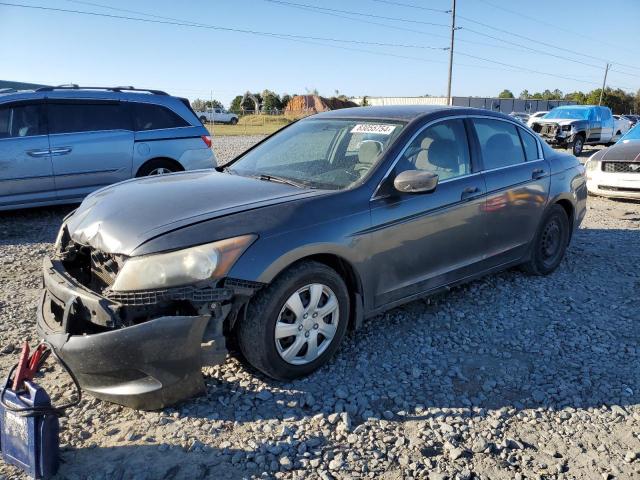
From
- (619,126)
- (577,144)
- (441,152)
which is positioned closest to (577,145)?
(577,144)

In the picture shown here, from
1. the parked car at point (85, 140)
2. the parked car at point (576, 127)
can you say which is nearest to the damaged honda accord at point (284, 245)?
the parked car at point (85, 140)

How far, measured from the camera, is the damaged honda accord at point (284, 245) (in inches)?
108

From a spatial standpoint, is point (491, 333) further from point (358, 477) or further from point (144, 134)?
point (144, 134)

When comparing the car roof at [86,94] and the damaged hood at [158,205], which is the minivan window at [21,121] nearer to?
the car roof at [86,94]

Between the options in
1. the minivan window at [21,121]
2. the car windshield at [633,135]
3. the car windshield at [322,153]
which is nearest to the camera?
the car windshield at [322,153]

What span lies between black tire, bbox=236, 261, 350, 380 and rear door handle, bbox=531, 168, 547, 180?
2.61 meters

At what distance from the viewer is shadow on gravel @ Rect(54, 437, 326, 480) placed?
8.27 ft

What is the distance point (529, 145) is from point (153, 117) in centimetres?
541

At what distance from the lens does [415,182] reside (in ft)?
11.7

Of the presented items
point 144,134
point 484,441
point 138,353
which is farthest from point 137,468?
point 144,134

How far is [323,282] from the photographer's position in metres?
3.27

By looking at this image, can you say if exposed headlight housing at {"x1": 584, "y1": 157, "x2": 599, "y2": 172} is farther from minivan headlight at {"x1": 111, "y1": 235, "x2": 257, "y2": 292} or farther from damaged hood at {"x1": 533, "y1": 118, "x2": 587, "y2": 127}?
damaged hood at {"x1": 533, "y1": 118, "x2": 587, "y2": 127}

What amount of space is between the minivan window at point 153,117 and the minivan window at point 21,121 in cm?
125

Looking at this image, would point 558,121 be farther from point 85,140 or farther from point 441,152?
point 441,152
